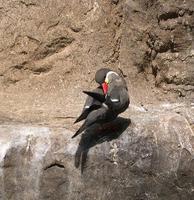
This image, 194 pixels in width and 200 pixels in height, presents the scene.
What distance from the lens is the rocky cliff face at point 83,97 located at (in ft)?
14.7

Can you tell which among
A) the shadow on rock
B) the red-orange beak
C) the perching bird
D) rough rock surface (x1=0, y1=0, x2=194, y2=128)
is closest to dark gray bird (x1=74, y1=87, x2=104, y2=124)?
the perching bird

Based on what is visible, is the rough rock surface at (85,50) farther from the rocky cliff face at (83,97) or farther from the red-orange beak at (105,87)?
the red-orange beak at (105,87)

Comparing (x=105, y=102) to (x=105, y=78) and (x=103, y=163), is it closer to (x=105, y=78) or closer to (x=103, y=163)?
(x=105, y=78)

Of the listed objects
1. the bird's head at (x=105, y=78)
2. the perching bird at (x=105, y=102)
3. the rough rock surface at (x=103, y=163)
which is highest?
the bird's head at (x=105, y=78)

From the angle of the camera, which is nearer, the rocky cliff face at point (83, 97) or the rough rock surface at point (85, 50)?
the rocky cliff face at point (83, 97)

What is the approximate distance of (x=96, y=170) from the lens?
448 centimetres

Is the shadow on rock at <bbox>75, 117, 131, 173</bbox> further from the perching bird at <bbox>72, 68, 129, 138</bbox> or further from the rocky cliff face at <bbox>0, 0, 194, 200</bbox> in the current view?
the perching bird at <bbox>72, 68, 129, 138</bbox>

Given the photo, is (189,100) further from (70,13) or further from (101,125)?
(70,13)

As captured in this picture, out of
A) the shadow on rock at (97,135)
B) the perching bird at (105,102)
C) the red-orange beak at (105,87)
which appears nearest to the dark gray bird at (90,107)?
the perching bird at (105,102)

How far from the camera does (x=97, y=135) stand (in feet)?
15.0

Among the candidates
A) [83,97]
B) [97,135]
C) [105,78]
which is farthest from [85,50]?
[97,135]

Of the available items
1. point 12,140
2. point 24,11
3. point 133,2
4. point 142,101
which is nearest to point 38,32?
point 24,11

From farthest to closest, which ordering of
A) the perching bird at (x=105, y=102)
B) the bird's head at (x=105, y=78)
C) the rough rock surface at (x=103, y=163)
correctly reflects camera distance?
the bird's head at (x=105, y=78) → the rough rock surface at (x=103, y=163) → the perching bird at (x=105, y=102)

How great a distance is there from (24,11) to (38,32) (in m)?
0.24
